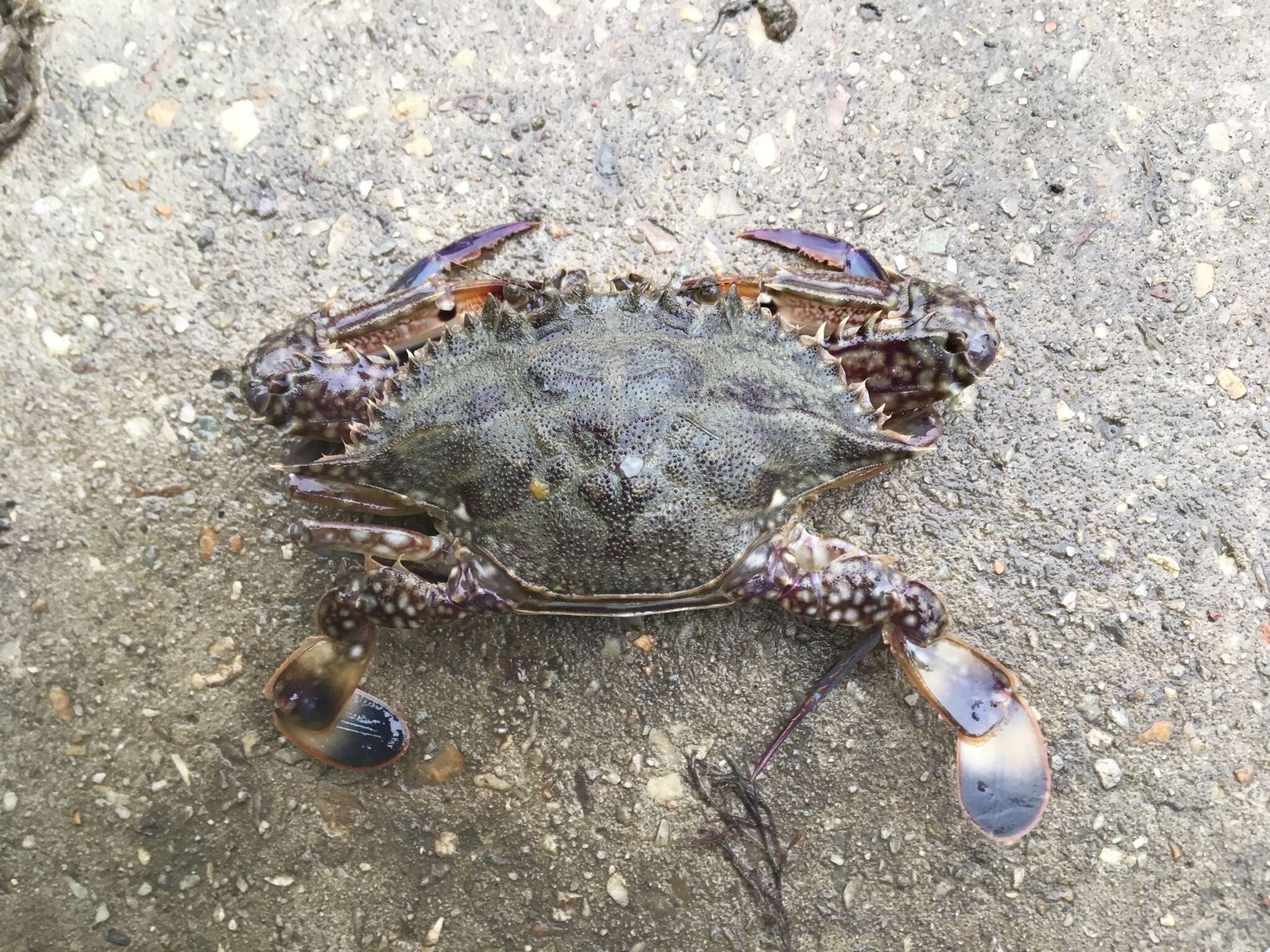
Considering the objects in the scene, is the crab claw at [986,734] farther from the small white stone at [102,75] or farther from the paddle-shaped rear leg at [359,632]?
the small white stone at [102,75]

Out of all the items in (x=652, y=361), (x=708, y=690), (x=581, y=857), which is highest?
(x=652, y=361)

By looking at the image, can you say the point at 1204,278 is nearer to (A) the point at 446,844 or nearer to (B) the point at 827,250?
(B) the point at 827,250

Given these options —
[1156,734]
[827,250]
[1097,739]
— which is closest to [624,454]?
[827,250]

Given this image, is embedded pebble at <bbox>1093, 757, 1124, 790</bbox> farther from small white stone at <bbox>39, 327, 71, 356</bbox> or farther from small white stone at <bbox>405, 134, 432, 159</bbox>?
small white stone at <bbox>39, 327, 71, 356</bbox>

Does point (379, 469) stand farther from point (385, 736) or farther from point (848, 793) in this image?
point (848, 793)

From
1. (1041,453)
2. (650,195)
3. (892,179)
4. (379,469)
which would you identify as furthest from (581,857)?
(892,179)
